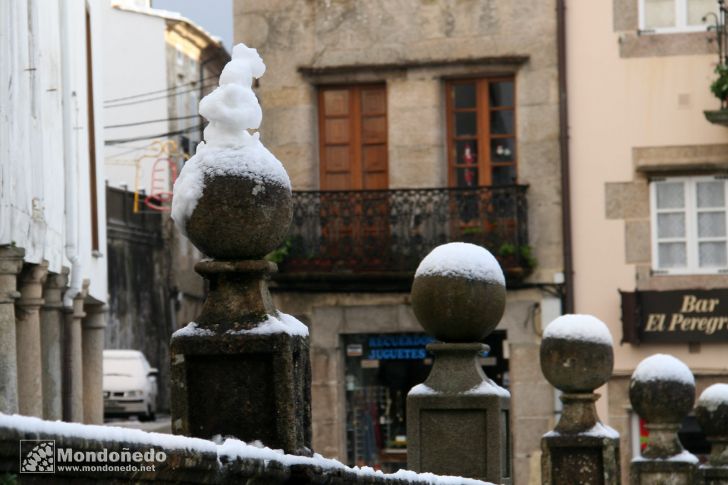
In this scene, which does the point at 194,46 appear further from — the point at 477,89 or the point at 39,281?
the point at 39,281

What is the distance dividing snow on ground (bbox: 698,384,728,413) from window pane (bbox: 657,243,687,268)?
8818 mm

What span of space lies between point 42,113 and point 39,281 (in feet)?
7.03

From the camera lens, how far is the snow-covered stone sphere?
6430 millimetres

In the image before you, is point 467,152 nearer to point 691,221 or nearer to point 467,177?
point 467,177

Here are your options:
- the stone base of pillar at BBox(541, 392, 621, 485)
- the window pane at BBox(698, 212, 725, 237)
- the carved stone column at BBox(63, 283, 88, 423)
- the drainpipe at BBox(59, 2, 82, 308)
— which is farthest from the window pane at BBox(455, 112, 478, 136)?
the stone base of pillar at BBox(541, 392, 621, 485)

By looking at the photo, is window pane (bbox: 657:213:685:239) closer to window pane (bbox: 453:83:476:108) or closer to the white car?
window pane (bbox: 453:83:476:108)

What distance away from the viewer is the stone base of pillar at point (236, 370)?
6359 millimetres

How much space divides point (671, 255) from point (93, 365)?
8.50 metres

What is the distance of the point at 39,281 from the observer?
2142 centimetres

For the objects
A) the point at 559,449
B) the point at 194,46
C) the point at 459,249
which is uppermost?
the point at 194,46

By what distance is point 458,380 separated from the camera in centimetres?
969

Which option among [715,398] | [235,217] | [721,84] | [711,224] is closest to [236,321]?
[235,217]

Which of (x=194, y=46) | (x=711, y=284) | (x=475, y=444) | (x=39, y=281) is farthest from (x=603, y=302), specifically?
(x=194, y=46)

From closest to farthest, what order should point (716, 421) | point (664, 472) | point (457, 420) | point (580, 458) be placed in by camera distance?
point (457, 420), point (580, 458), point (664, 472), point (716, 421)
